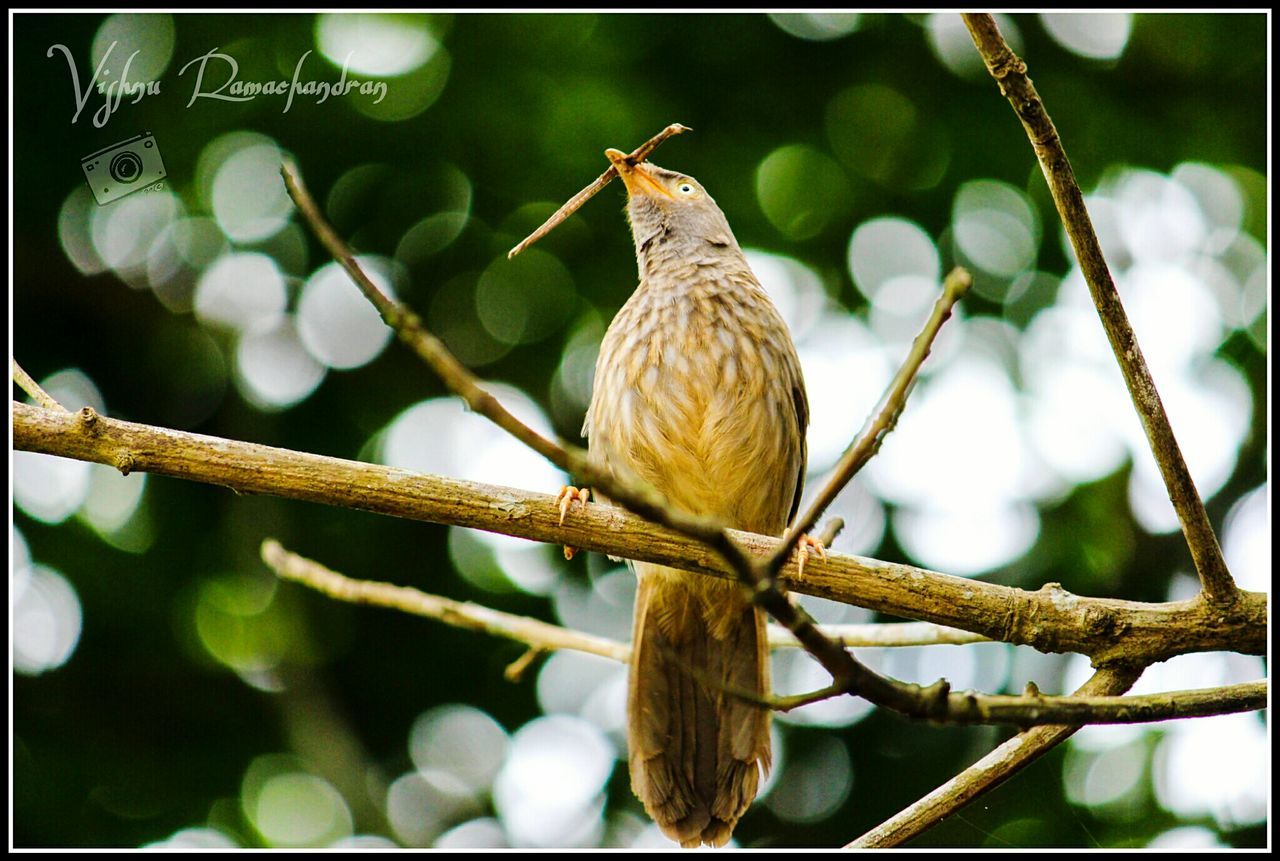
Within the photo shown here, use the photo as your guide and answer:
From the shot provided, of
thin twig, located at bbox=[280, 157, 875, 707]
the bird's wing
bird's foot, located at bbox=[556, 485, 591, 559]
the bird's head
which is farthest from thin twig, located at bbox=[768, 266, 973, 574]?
the bird's head

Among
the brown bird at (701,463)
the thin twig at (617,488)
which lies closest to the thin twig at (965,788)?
the thin twig at (617,488)

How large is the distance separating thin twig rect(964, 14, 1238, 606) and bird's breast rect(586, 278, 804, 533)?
1.54 m

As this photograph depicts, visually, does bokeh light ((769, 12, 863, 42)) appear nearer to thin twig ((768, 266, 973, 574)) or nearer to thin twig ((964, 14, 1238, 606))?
thin twig ((964, 14, 1238, 606))

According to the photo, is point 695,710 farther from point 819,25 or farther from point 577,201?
point 819,25

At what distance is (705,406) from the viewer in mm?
3721

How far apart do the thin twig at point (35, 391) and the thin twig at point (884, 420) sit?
1621 mm

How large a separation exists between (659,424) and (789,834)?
6.02 ft

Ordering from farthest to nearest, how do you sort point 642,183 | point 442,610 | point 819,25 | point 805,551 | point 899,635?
point 819,25
point 642,183
point 442,610
point 899,635
point 805,551

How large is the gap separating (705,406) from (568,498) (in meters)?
1.21

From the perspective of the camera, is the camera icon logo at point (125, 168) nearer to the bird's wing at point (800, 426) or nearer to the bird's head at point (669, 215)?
the bird's head at point (669, 215)

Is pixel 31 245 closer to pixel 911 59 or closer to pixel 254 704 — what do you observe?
pixel 254 704

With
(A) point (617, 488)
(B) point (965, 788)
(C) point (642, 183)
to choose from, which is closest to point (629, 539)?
(B) point (965, 788)

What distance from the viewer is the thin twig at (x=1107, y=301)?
2078 millimetres

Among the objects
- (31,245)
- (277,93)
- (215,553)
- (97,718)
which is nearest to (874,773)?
(215,553)
